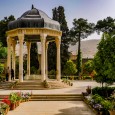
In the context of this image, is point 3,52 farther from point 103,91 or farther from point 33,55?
point 103,91

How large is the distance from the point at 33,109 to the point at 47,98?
17.6 ft

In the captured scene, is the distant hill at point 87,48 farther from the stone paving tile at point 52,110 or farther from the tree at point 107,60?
the stone paving tile at point 52,110

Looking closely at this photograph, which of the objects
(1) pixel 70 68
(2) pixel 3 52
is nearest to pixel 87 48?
(2) pixel 3 52

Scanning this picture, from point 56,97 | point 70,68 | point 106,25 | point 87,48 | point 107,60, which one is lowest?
point 56,97

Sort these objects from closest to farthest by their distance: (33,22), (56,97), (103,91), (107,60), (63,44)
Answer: (107,60) < (103,91) < (56,97) < (33,22) < (63,44)

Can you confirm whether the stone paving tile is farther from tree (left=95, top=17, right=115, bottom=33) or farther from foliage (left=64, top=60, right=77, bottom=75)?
tree (left=95, top=17, right=115, bottom=33)

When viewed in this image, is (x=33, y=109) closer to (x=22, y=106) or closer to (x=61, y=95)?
(x=22, y=106)

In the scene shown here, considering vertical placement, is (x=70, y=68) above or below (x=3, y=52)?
below

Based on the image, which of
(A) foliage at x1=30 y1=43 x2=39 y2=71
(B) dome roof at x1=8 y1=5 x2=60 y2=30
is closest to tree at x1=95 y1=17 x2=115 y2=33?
(A) foliage at x1=30 y1=43 x2=39 y2=71

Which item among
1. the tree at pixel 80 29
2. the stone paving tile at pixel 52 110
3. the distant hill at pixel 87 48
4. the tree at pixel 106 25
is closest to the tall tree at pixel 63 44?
the tree at pixel 80 29

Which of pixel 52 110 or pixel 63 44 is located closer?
pixel 52 110

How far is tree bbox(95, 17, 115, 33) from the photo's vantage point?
201 ft

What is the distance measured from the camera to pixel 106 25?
61719mm

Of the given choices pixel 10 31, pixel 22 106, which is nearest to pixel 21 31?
pixel 10 31
